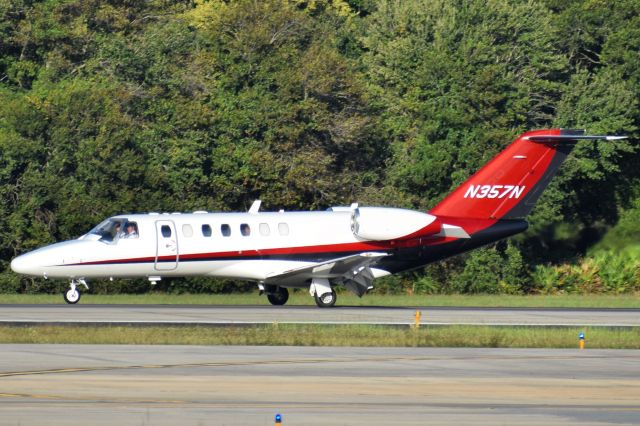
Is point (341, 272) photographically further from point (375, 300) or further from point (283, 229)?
point (375, 300)

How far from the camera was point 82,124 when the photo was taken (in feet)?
161

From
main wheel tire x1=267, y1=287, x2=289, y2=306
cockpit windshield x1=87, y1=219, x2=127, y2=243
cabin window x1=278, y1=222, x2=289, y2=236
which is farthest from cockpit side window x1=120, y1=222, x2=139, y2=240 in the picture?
main wheel tire x1=267, y1=287, x2=289, y2=306

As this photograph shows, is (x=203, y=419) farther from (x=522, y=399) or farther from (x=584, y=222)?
(x=584, y=222)

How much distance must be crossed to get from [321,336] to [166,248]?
37.2 ft

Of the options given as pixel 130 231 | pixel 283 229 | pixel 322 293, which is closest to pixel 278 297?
pixel 322 293

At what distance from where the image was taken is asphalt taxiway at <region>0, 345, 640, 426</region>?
590 inches

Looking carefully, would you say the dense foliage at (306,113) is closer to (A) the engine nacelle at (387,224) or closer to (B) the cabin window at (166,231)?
(A) the engine nacelle at (387,224)

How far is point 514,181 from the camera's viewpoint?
121 feet

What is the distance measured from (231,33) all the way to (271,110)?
5914 mm

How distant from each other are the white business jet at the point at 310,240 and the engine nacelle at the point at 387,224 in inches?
1.1

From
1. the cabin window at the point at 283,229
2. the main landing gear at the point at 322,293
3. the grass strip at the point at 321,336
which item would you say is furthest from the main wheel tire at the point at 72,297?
the grass strip at the point at 321,336

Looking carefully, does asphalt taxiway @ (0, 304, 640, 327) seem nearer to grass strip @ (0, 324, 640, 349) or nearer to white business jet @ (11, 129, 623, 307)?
white business jet @ (11, 129, 623, 307)

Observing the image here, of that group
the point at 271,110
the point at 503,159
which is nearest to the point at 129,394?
the point at 503,159

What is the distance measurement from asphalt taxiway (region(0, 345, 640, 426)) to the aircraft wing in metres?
11.4
